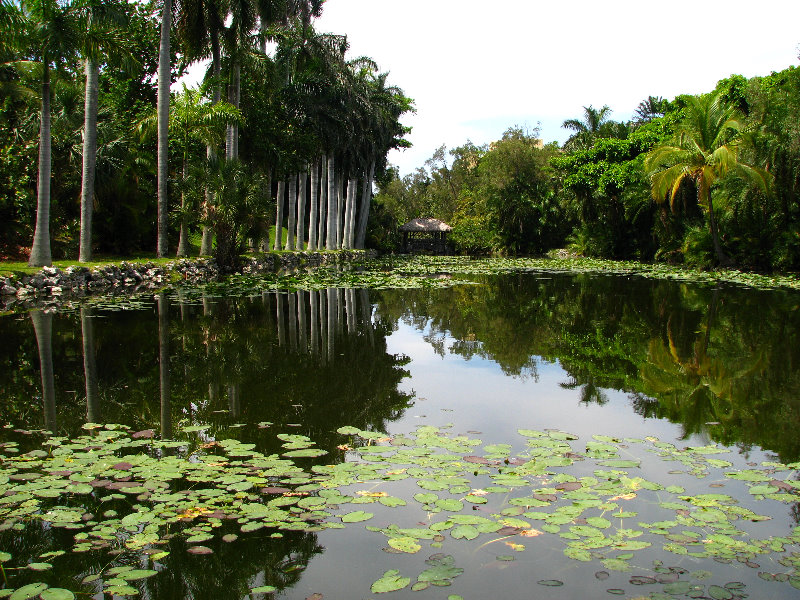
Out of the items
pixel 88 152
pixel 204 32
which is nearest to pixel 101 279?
pixel 88 152

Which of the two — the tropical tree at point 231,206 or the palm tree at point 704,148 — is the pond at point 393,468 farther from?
the palm tree at point 704,148

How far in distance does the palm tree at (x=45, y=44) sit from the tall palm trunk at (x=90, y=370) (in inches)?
254

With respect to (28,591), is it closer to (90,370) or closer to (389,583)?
(389,583)

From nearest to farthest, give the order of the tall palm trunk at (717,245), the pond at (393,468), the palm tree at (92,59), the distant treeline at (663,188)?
the pond at (393,468), the palm tree at (92,59), the distant treeline at (663,188), the tall palm trunk at (717,245)

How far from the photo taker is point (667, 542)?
3.36m

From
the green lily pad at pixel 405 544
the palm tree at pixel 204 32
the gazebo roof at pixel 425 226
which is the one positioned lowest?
the green lily pad at pixel 405 544

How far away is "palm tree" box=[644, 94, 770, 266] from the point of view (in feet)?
85.7

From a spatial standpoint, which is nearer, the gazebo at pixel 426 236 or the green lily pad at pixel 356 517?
the green lily pad at pixel 356 517

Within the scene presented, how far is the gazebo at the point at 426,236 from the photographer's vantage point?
2368 inches

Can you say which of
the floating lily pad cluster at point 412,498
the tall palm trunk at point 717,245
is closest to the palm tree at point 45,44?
the floating lily pad cluster at point 412,498

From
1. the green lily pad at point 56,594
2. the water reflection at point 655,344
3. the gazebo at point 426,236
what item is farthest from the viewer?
the gazebo at point 426,236

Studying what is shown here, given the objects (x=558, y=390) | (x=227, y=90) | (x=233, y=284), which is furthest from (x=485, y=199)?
(x=558, y=390)

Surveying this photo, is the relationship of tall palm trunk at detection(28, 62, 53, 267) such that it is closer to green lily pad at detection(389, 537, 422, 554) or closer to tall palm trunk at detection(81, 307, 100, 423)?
tall palm trunk at detection(81, 307, 100, 423)

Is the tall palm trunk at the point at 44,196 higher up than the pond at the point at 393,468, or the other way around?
the tall palm trunk at the point at 44,196
